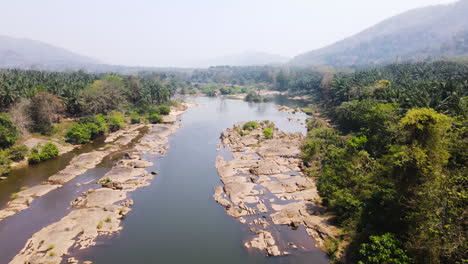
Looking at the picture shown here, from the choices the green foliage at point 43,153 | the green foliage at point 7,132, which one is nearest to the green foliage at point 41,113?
the green foliage at point 7,132

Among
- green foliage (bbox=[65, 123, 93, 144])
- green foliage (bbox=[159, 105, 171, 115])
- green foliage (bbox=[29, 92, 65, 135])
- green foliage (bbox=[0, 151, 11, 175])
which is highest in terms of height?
green foliage (bbox=[29, 92, 65, 135])

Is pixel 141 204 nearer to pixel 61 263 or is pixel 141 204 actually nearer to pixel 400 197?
pixel 61 263

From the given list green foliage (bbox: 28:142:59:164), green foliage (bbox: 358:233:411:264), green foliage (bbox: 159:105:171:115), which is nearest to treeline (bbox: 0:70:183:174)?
green foliage (bbox: 28:142:59:164)

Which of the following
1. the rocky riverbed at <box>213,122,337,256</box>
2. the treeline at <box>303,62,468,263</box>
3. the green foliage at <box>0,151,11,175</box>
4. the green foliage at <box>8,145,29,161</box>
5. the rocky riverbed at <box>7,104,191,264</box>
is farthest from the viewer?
the green foliage at <box>8,145,29,161</box>

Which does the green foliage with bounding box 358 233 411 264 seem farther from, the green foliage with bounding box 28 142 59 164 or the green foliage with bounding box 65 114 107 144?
the green foliage with bounding box 65 114 107 144

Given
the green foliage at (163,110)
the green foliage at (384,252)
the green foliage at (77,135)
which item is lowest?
the green foliage at (384,252)

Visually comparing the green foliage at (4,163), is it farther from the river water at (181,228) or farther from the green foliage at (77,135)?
the river water at (181,228)
